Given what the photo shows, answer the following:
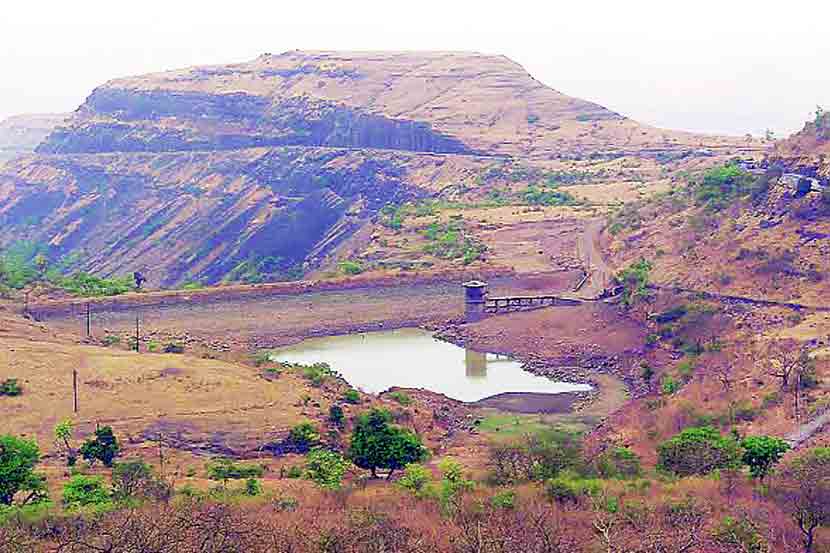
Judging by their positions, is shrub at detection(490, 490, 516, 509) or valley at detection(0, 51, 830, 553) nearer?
shrub at detection(490, 490, 516, 509)

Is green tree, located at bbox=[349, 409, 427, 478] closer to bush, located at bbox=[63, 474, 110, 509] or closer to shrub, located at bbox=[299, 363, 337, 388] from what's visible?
bush, located at bbox=[63, 474, 110, 509]

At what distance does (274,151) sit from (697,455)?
6788 centimetres

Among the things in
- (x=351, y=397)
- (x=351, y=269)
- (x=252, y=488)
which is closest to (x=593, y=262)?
(x=351, y=269)

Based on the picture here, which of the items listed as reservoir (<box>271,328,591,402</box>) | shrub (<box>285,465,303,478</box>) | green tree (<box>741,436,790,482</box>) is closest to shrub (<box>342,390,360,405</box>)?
reservoir (<box>271,328,591,402</box>)

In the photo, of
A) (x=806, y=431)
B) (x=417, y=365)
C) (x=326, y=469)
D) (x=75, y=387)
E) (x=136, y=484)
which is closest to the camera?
(x=136, y=484)

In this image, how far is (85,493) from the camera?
22484mm

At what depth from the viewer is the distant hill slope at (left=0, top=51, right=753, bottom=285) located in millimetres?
79500

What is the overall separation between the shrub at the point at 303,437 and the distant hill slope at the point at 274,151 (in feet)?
125

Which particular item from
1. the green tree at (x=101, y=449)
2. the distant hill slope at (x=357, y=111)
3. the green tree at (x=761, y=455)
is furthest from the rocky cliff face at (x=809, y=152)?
the green tree at (x=101, y=449)

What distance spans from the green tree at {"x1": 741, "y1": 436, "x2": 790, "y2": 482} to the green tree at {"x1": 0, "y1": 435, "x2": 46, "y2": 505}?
15.9 metres

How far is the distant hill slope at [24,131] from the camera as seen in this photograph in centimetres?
15550

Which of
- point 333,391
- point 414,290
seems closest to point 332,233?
point 414,290

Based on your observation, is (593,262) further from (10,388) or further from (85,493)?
(85,493)

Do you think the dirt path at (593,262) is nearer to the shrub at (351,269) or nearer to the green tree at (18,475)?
the shrub at (351,269)
